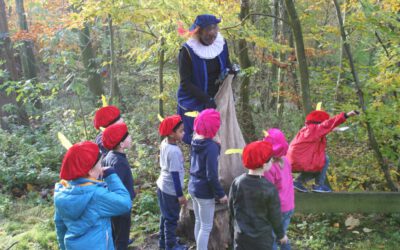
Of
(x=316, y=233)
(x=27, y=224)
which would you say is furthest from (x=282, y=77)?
(x=27, y=224)

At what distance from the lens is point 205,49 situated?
4.47 m

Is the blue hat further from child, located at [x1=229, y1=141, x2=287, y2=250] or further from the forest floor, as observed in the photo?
the forest floor

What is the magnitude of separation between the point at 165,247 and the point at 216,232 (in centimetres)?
68

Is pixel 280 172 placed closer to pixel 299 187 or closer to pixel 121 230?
pixel 299 187

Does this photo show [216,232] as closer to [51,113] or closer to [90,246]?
[90,246]

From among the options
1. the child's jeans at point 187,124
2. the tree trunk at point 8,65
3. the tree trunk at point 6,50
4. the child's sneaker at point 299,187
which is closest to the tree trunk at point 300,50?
the child's sneaker at point 299,187

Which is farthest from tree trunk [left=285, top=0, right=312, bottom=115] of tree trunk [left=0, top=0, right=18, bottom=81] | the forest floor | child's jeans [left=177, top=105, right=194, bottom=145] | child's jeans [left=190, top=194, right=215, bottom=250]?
tree trunk [left=0, top=0, right=18, bottom=81]

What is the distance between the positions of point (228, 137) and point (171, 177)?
34.1 inches

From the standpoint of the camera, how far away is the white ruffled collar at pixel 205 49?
4449 millimetres

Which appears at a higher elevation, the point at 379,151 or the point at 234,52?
the point at 234,52

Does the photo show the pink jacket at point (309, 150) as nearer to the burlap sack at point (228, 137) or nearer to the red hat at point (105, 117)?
the burlap sack at point (228, 137)

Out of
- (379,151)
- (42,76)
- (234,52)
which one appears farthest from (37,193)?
(42,76)

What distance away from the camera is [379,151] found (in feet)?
17.9

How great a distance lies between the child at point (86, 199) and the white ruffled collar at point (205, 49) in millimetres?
1877
